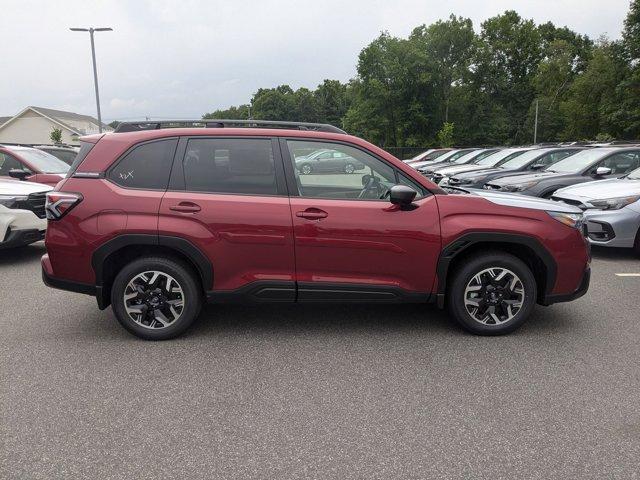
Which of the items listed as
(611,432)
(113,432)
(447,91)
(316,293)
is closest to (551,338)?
(611,432)

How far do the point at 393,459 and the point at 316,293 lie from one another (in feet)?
5.68

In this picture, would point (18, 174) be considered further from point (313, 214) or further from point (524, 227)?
point (524, 227)

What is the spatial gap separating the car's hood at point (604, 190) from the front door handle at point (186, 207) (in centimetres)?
596

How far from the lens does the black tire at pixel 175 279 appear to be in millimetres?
4109

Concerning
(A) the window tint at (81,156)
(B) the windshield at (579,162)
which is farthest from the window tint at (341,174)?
(B) the windshield at (579,162)

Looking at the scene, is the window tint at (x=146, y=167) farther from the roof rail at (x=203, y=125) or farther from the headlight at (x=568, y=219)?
the headlight at (x=568, y=219)

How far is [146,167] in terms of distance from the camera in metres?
4.16

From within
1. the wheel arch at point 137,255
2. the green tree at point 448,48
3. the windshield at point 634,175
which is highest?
the green tree at point 448,48

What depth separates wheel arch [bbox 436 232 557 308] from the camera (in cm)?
415

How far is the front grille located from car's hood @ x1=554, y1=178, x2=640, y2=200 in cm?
778

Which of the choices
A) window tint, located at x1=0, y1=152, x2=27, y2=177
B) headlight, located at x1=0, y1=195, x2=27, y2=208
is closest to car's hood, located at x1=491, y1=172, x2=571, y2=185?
headlight, located at x1=0, y1=195, x2=27, y2=208

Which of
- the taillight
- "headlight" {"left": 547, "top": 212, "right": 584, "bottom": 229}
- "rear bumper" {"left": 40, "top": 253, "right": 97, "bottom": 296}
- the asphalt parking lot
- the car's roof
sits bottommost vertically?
the asphalt parking lot

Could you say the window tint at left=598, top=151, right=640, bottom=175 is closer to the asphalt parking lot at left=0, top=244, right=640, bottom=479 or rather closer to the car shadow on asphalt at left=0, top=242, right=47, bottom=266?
the asphalt parking lot at left=0, top=244, right=640, bottom=479

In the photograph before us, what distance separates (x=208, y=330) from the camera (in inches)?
176
